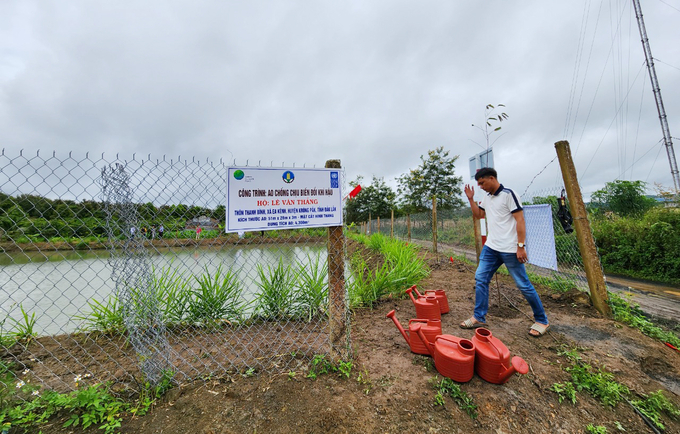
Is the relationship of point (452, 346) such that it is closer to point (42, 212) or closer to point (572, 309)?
point (572, 309)

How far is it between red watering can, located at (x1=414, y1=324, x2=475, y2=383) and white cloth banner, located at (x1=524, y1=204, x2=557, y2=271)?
8.61 feet

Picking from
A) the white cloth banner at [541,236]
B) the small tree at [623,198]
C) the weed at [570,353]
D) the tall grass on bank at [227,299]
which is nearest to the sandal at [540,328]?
the weed at [570,353]

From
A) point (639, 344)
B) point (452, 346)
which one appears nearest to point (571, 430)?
point (452, 346)

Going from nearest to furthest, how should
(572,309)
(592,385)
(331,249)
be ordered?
(592,385), (331,249), (572,309)

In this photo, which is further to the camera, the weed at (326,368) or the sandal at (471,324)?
the sandal at (471,324)

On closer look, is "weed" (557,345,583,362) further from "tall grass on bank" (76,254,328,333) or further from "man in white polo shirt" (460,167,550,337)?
"tall grass on bank" (76,254,328,333)

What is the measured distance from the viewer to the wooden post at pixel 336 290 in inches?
80.7

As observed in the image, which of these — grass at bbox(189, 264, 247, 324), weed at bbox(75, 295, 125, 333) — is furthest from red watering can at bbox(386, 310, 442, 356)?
weed at bbox(75, 295, 125, 333)

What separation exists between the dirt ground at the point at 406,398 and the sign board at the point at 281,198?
45.0 inches

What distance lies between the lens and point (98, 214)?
2002mm

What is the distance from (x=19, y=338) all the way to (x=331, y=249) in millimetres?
3269

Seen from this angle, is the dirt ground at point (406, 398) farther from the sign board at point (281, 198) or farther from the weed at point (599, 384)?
the sign board at point (281, 198)

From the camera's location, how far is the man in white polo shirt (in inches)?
97.0

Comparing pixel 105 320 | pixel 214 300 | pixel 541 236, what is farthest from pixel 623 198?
pixel 105 320
